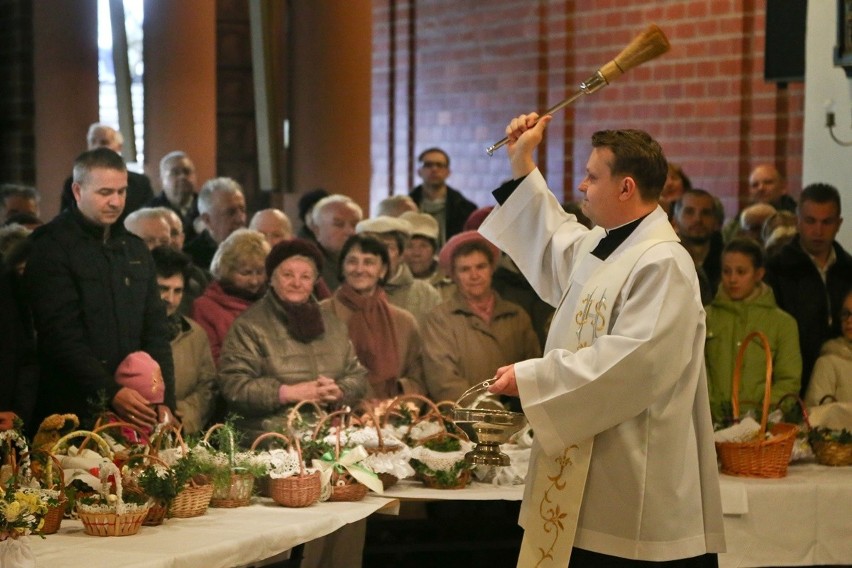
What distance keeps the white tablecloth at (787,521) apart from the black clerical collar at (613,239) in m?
1.67

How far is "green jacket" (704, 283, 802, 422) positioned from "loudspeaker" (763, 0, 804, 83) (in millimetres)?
3402

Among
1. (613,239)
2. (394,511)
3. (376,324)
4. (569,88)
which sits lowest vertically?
(394,511)

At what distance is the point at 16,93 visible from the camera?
44.4 ft

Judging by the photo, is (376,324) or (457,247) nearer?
(376,324)

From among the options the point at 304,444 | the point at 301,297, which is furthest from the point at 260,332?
the point at 304,444

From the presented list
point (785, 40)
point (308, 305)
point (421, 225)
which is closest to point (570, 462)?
point (308, 305)

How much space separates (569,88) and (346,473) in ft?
22.8

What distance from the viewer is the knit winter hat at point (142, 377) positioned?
5.73 metres

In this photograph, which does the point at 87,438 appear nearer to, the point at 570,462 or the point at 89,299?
the point at 89,299

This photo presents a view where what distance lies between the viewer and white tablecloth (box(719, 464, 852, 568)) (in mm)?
5625

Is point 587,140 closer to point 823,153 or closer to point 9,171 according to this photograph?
point 823,153

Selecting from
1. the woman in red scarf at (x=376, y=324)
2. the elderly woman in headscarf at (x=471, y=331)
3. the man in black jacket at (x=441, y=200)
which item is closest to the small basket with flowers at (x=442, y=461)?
the elderly woman in headscarf at (x=471, y=331)

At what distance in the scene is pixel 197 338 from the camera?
6.44m

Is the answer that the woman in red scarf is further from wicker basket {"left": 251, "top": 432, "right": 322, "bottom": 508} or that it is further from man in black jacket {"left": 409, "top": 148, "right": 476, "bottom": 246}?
man in black jacket {"left": 409, "top": 148, "right": 476, "bottom": 246}
